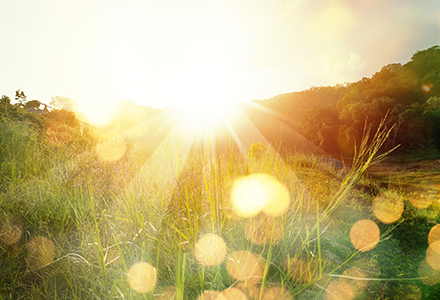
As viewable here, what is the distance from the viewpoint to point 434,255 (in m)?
1.99

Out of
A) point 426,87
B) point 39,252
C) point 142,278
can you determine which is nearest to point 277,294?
point 142,278

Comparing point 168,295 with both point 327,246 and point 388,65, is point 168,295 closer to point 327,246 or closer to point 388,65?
point 327,246

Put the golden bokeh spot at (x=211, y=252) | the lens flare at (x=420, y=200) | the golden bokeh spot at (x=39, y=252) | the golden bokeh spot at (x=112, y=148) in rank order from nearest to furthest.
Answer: the golden bokeh spot at (x=211, y=252) < the golden bokeh spot at (x=39, y=252) < the lens flare at (x=420, y=200) < the golden bokeh spot at (x=112, y=148)

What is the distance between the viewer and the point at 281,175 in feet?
6.32

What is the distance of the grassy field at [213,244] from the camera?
1104 millimetres

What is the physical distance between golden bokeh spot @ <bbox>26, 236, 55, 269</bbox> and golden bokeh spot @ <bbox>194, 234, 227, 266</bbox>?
4.03 feet

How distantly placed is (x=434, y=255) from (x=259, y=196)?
1850mm

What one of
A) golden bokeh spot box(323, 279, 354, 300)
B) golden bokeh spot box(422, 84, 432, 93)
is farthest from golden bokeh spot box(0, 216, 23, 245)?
golden bokeh spot box(422, 84, 432, 93)

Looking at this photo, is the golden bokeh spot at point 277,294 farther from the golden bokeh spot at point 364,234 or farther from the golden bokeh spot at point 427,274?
the golden bokeh spot at point 364,234

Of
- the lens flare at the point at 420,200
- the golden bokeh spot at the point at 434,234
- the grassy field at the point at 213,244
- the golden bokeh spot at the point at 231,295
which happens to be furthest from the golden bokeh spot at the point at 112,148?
the lens flare at the point at 420,200

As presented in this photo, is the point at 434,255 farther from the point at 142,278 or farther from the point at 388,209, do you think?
the point at 142,278

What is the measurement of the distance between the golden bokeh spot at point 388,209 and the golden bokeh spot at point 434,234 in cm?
32

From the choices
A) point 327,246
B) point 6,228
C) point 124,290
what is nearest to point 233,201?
point 124,290

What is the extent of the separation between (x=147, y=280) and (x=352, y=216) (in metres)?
2.70
